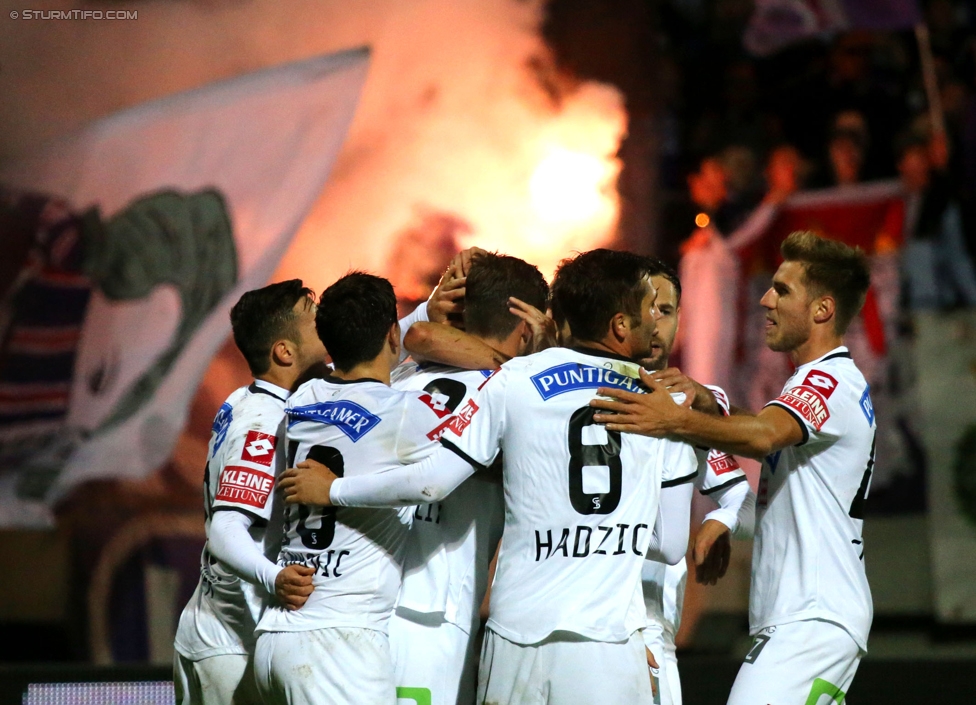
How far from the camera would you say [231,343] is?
30.0 feet

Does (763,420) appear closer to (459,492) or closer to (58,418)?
(459,492)

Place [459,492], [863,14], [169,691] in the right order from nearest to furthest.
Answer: [459,492], [169,691], [863,14]

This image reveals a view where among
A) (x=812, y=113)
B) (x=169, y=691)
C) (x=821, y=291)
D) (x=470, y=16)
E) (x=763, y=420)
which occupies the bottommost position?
(x=169, y=691)

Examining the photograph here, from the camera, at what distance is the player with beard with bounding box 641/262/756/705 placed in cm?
397

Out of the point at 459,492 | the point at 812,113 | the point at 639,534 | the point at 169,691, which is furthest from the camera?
the point at 812,113

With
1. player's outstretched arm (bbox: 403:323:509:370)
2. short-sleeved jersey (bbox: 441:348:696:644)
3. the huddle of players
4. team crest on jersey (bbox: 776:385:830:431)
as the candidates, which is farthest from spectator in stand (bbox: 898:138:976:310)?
short-sleeved jersey (bbox: 441:348:696:644)

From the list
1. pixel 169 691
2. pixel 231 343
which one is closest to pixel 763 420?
pixel 169 691

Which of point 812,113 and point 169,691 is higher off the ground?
point 812,113

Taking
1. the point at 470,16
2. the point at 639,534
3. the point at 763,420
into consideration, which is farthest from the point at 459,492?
the point at 470,16

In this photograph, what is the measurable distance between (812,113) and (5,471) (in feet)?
24.3

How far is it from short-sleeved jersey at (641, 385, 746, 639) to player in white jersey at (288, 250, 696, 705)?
0.79 metres

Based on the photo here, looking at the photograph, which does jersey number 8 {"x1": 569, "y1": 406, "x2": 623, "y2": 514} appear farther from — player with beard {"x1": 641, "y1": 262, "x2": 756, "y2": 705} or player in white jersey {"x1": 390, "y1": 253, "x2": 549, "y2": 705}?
player with beard {"x1": 641, "y1": 262, "x2": 756, "y2": 705}

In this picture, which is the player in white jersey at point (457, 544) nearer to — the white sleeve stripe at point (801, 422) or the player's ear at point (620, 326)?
the player's ear at point (620, 326)

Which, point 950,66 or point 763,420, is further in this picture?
point 950,66
